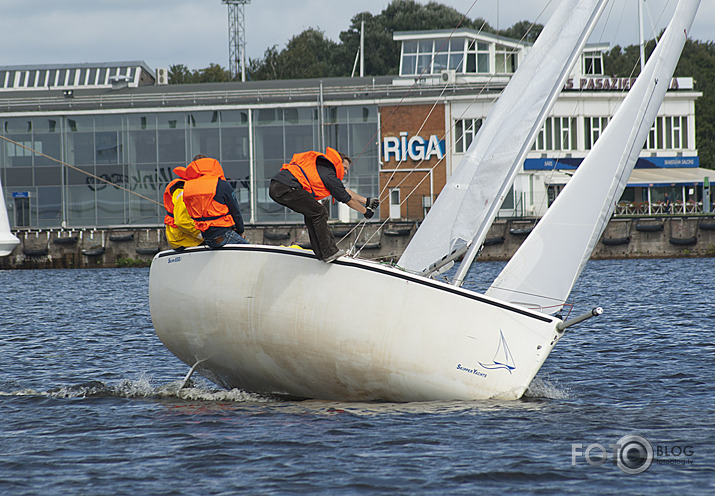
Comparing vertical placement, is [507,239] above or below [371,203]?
below

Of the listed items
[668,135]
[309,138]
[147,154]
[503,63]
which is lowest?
[147,154]

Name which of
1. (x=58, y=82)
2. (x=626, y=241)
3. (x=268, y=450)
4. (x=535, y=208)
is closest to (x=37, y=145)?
(x=58, y=82)

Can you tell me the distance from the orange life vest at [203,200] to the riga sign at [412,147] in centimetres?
4118

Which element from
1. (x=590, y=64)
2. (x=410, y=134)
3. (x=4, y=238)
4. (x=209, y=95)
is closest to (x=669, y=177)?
(x=590, y=64)

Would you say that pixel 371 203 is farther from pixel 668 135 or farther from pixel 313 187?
pixel 668 135

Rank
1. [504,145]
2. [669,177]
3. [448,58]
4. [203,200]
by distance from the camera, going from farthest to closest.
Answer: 1. [448,58]
2. [669,177]
3. [504,145]
4. [203,200]

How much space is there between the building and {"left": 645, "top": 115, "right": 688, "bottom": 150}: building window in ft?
0.27

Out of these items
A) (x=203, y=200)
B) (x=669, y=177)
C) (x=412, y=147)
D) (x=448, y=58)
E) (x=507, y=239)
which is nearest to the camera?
(x=203, y=200)

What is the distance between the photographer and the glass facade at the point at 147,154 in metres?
52.1

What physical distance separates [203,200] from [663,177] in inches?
1752

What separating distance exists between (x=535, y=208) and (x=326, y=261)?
138 feet

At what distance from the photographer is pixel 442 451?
8.00 meters

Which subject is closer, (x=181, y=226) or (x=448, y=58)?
(x=181, y=226)

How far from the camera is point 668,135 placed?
2085 inches
